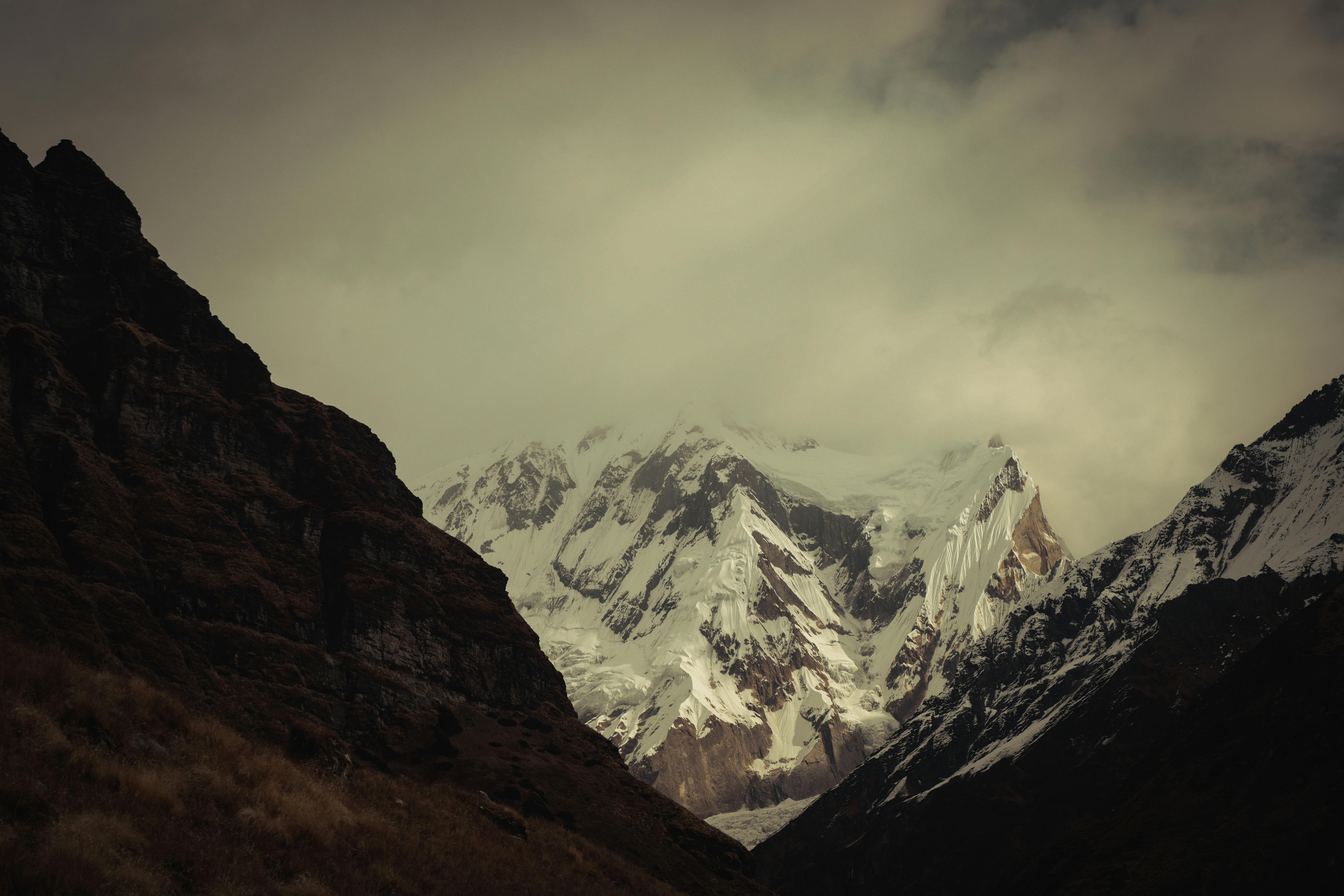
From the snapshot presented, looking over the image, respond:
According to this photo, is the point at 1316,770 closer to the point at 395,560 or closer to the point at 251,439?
the point at 395,560

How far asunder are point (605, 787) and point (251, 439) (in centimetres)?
6027

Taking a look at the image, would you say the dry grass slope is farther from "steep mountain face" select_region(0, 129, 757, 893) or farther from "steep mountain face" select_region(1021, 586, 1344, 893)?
"steep mountain face" select_region(1021, 586, 1344, 893)

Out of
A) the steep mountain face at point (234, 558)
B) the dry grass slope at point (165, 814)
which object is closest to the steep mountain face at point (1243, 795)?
the steep mountain face at point (234, 558)

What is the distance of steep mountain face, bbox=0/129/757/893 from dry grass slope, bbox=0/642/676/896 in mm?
19932

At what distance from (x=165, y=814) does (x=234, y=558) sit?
73.1m

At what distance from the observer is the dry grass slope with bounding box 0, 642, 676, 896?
19250 millimetres

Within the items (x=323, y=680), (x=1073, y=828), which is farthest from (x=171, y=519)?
(x=1073, y=828)

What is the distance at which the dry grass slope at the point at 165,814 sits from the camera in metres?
19.2

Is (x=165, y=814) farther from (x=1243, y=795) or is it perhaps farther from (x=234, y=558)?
(x=1243, y=795)

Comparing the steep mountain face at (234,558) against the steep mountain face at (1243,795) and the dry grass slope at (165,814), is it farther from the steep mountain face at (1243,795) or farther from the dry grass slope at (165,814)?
the steep mountain face at (1243,795)

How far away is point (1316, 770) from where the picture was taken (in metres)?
120

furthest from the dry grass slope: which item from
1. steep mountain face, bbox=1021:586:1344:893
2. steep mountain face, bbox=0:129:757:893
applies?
steep mountain face, bbox=1021:586:1344:893

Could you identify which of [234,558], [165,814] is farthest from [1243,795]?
[165,814]

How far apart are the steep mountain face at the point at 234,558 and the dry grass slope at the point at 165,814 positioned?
19932 millimetres
